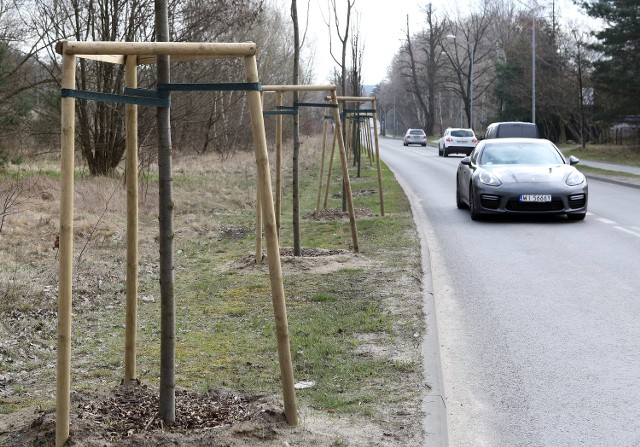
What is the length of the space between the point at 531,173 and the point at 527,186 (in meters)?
0.40

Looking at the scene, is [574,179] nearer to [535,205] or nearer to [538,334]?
[535,205]

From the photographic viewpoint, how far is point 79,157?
22.3 meters

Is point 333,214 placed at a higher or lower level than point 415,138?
lower

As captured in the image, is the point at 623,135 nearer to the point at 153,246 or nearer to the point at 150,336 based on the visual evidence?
the point at 153,246

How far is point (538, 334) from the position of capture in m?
7.53

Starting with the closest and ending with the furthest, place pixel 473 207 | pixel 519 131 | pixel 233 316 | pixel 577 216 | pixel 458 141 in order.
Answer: pixel 233 316, pixel 577 216, pixel 473 207, pixel 519 131, pixel 458 141

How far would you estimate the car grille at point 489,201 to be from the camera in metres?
15.9

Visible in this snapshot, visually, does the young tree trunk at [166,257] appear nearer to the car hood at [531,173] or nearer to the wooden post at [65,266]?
the wooden post at [65,266]

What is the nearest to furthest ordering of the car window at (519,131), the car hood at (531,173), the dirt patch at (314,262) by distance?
the dirt patch at (314,262) → the car hood at (531,173) → the car window at (519,131)

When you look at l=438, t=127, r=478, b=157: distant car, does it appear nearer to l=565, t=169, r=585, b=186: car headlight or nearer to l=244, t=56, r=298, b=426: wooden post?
l=565, t=169, r=585, b=186: car headlight

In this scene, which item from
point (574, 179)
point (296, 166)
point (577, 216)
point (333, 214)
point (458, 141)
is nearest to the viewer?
point (296, 166)

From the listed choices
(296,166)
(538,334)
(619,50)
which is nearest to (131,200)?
(538,334)

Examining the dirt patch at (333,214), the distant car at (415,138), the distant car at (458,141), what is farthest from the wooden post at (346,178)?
the distant car at (415,138)

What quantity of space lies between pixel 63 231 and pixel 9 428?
1.10m
